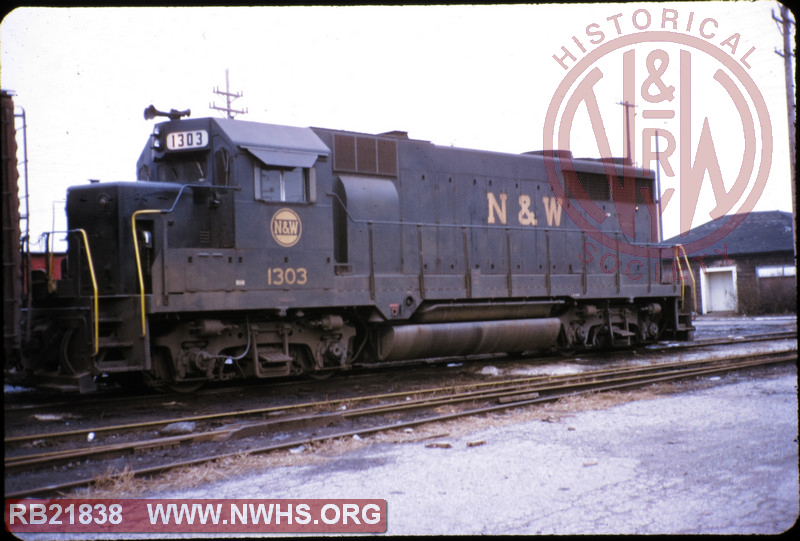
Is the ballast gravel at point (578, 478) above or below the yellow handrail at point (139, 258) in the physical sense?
below

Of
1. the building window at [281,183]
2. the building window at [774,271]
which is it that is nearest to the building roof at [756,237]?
the building window at [774,271]

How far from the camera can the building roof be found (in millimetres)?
31422

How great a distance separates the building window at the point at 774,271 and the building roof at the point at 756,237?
0.83 metres

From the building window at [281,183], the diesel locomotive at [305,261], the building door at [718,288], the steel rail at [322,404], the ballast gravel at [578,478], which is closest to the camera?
the ballast gravel at [578,478]

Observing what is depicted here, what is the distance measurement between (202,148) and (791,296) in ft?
92.9

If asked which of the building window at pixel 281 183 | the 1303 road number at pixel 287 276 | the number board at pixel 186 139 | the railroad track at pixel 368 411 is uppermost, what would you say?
the number board at pixel 186 139

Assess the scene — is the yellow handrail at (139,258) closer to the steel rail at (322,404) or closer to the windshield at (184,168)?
the windshield at (184,168)

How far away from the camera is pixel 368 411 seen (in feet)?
23.8

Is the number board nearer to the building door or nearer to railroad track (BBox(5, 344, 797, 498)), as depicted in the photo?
railroad track (BBox(5, 344, 797, 498))

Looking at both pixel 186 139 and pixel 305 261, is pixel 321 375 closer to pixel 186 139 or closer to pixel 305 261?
pixel 305 261

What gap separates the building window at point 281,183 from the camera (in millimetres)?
8281

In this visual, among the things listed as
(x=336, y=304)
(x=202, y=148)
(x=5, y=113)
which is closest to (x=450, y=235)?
(x=336, y=304)

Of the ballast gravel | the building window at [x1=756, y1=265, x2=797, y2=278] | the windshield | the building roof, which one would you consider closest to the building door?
the building roof

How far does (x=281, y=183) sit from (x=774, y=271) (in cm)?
3003
